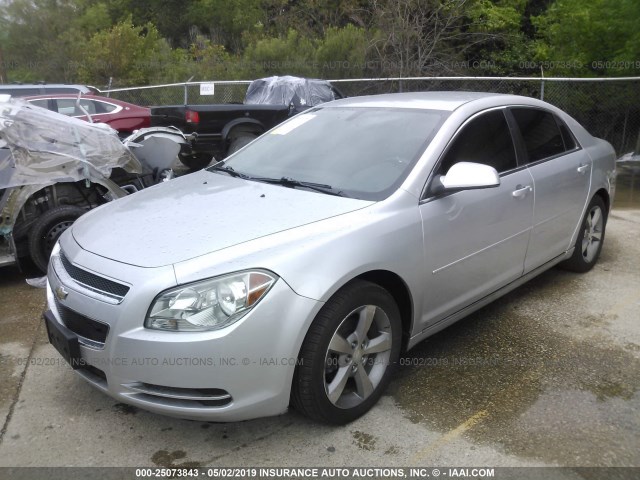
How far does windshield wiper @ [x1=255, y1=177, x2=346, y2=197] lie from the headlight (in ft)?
2.99

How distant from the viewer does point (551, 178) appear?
13.8 ft

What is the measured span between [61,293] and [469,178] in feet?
7.14

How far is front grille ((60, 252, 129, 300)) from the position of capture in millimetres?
2604

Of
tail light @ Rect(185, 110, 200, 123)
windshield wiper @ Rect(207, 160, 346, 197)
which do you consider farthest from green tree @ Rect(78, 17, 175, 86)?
windshield wiper @ Rect(207, 160, 346, 197)

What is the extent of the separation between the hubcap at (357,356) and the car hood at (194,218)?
0.55m

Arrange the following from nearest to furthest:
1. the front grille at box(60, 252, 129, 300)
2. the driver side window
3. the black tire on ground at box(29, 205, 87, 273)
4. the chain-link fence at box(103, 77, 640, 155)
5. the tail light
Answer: the front grille at box(60, 252, 129, 300)
the driver side window
the black tire on ground at box(29, 205, 87, 273)
the tail light
the chain-link fence at box(103, 77, 640, 155)

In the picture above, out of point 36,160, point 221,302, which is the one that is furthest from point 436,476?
point 36,160

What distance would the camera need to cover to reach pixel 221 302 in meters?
2.53

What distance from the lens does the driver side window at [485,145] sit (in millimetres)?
3490

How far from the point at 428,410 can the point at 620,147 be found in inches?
403

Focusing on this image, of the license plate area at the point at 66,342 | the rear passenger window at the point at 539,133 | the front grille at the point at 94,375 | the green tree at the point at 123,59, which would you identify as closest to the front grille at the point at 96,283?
the license plate area at the point at 66,342

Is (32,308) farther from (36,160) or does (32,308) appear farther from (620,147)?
(620,147)

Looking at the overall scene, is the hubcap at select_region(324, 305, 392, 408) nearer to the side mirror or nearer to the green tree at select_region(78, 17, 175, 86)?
the side mirror

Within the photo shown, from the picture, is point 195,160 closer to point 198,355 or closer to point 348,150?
point 348,150
